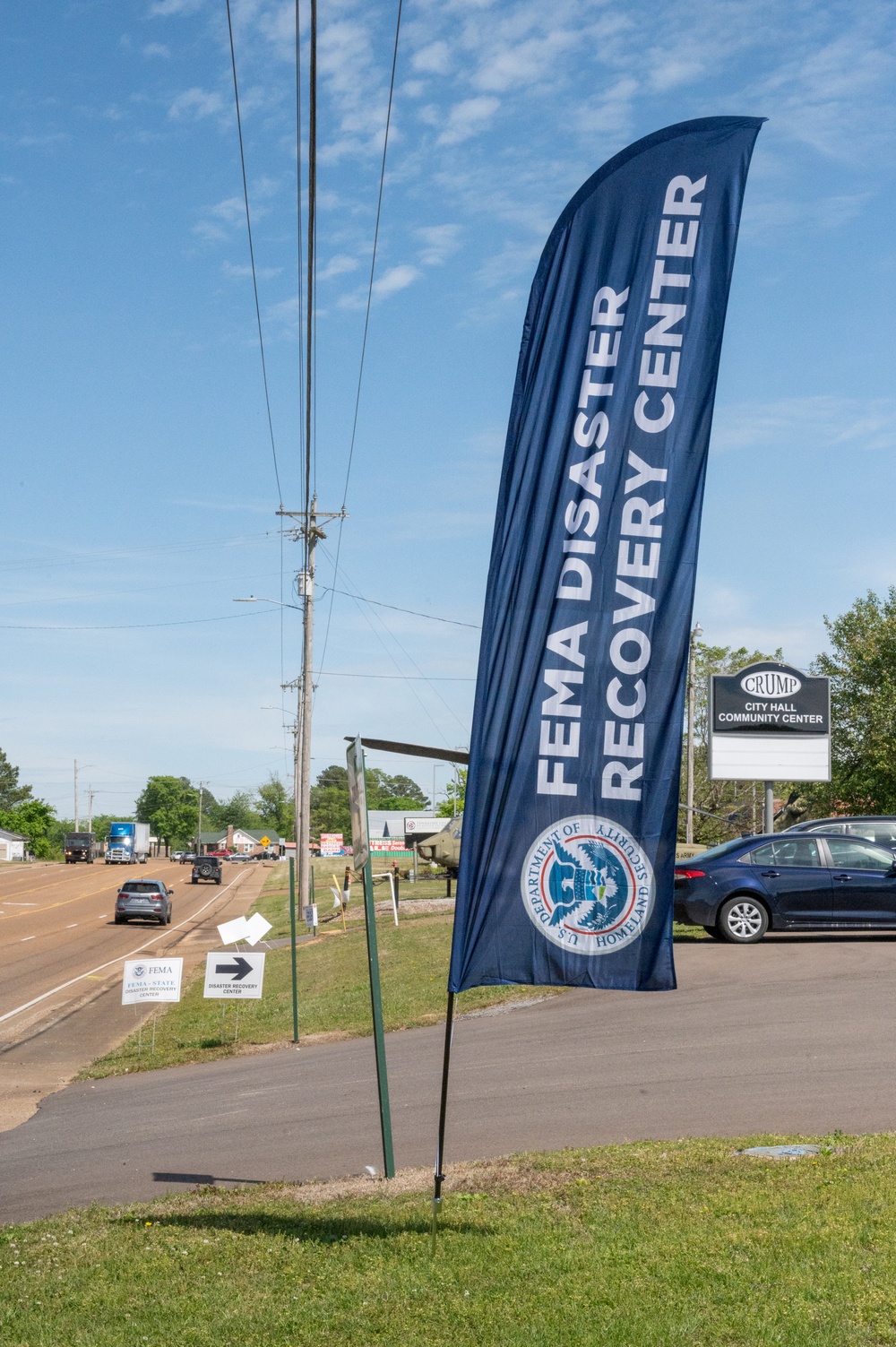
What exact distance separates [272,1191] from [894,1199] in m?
3.58

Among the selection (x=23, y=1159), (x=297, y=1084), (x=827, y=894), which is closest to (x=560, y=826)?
(x=23, y=1159)

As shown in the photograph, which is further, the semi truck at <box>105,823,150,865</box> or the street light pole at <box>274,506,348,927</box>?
the semi truck at <box>105,823,150,865</box>

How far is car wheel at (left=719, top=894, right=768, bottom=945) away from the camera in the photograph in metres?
17.7

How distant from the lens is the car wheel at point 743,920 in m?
17.7

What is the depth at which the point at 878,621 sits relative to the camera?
169 feet

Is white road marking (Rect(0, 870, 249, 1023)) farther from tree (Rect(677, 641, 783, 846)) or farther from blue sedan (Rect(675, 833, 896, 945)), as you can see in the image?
tree (Rect(677, 641, 783, 846))

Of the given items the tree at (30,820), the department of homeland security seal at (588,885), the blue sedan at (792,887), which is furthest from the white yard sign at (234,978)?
the tree at (30,820)

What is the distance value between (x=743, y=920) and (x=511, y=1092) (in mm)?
8515

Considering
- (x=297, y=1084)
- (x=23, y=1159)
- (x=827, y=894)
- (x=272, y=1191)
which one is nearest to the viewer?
(x=272, y=1191)

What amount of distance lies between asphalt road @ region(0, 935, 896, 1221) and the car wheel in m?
2.60

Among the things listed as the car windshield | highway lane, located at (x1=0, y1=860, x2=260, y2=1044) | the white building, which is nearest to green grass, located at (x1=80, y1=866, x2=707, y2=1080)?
the car windshield

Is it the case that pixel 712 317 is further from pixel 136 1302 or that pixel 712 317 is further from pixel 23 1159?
pixel 23 1159

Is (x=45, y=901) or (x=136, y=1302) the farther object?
(x=45, y=901)

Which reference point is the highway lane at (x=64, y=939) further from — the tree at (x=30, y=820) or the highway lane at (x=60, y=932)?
the tree at (x=30, y=820)
